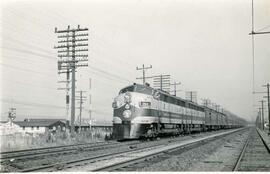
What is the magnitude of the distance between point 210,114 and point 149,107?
1374 inches

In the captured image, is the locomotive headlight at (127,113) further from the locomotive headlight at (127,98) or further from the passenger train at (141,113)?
the locomotive headlight at (127,98)

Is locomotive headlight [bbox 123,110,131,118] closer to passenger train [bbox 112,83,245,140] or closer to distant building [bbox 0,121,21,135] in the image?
passenger train [bbox 112,83,245,140]

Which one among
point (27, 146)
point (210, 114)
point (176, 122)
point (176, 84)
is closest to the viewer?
point (27, 146)

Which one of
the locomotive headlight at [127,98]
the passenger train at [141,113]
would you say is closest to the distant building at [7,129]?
the passenger train at [141,113]

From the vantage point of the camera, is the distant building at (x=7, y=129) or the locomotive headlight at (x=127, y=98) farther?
the distant building at (x=7, y=129)

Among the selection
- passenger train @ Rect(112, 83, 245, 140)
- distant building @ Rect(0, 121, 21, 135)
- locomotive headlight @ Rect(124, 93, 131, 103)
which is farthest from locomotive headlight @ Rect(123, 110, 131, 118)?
distant building @ Rect(0, 121, 21, 135)

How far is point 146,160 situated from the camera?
1580 cm

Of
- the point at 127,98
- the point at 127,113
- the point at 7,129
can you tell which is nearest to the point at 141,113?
the point at 127,113

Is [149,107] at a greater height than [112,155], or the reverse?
[149,107]

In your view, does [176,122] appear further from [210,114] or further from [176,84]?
[176,84]

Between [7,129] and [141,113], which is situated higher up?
[141,113]

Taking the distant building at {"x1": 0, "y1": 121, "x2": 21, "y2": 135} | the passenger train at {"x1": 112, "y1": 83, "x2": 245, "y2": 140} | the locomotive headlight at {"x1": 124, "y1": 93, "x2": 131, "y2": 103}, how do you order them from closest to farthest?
the passenger train at {"x1": 112, "y1": 83, "x2": 245, "y2": 140} < the locomotive headlight at {"x1": 124, "y1": 93, "x2": 131, "y2": 103} < the distant building at {"x1": 0, "y1": 121, "x2": 21, "y2": 135}

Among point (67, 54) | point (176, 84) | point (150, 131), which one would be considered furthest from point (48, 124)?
point (150, 131)

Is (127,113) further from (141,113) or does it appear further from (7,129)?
(7,129)
